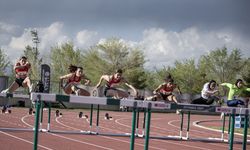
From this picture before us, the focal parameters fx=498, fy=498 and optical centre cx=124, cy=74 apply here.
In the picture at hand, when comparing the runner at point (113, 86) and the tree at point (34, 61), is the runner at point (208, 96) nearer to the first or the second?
the runner at point (113, 86)

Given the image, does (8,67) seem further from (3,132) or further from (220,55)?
(3,132)

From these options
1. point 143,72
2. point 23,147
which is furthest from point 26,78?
point 143,72

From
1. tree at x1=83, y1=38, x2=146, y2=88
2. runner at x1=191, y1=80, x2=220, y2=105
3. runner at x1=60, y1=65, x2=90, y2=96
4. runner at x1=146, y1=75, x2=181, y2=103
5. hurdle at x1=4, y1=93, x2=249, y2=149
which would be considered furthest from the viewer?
tree at x1=83, y1=38, x2=146, y2=88

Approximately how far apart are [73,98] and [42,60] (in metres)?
A: 56.1

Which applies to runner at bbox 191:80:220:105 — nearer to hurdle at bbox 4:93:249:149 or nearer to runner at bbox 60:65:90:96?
hurdle at bbox 4:93:249:149

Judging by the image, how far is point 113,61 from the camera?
59.8m

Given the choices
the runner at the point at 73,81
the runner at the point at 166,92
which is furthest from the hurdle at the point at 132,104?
the runner at the point at 73,81

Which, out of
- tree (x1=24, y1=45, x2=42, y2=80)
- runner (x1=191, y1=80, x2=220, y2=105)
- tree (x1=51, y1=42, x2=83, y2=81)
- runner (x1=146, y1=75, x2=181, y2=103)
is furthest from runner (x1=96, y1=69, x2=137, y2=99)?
tree (x1=51, y1=42, x2=83, y2=81)

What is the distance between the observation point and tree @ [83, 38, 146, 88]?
5817 centimetres

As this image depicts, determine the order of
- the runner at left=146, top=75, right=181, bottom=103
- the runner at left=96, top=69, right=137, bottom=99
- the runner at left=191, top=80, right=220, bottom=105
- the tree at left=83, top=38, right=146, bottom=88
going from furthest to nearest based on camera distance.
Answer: the tree at left=83, top=38, right=146, bottom=88 → the runner at left=146, top=75, right=181, bottom=103 → the runner at left=96, top=69, right=137, bottom=99 → the runner at left=191, top=80, right=220, bottom=105

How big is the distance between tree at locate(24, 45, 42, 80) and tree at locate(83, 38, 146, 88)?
5925mm

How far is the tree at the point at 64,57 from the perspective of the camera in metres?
62.7

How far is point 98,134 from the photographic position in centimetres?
1728

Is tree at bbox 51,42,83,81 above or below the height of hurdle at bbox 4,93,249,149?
above
